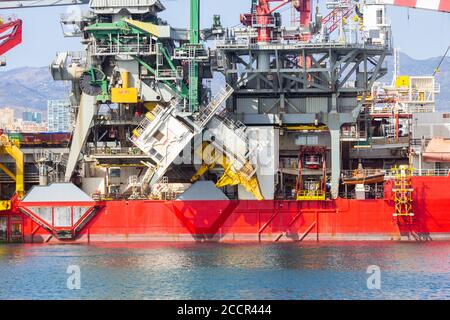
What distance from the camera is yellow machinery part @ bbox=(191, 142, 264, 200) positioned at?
5559 centimetres

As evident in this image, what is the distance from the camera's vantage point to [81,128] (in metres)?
58.2

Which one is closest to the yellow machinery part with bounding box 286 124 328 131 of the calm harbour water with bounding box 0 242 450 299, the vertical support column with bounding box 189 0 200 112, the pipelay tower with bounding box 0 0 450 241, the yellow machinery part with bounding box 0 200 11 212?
the pipelay tower with bounding box 0 0 450 241

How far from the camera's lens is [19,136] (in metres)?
62.1

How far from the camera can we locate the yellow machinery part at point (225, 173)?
55.6 m

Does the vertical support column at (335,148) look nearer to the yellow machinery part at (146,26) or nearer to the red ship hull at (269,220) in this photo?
the red ship hull at (269,220)

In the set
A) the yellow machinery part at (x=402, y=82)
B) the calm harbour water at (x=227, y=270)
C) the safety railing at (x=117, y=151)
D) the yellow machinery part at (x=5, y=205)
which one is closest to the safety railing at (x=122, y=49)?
the safety railing at (x=117, y=151)

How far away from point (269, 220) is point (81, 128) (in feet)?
34.1

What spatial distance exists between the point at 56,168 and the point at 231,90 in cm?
966

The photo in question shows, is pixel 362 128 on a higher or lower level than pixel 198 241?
higher
